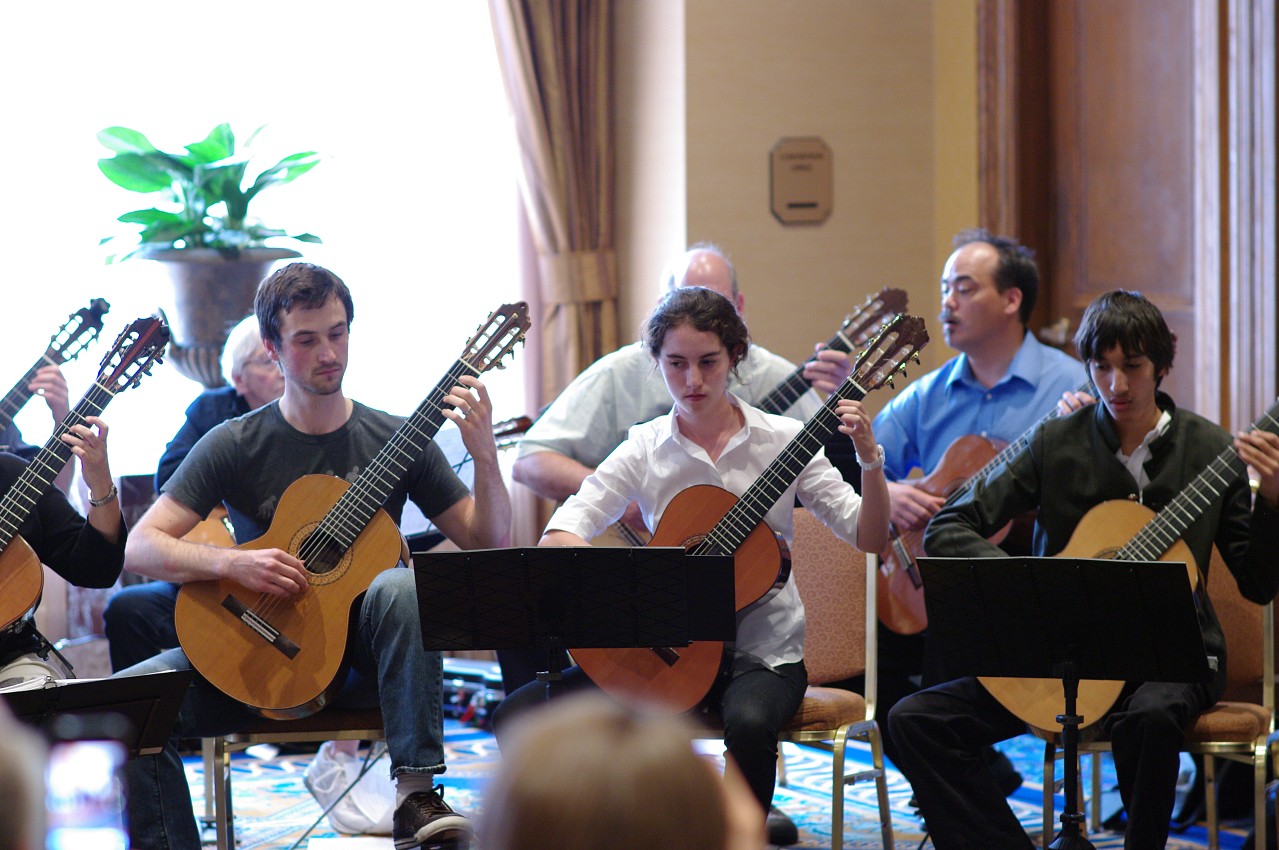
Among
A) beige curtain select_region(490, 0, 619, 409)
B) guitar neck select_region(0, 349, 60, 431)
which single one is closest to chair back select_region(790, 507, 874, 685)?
guitar neck select_region(0, 349, 60, 431)

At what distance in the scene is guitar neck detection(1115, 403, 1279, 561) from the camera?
311cm

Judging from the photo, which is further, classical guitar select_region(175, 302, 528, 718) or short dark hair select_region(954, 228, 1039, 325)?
short dark hair select_region(954, 228, 1039, 325)

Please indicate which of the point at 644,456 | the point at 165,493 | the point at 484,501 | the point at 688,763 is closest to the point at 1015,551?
the point at 644,456

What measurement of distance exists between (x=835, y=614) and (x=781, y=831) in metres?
0.69

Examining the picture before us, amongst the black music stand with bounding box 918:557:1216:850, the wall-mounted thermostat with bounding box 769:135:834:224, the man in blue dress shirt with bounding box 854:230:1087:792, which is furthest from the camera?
the wall-mounted thermostat with bounding box 769:135:834:224

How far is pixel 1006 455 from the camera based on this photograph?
3.61m

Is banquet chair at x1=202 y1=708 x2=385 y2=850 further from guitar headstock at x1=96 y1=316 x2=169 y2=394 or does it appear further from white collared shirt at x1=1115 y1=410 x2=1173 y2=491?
white collared shirt at x1=1115 y1=410 x2=1173 y2=491

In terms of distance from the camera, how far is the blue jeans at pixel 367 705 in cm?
299

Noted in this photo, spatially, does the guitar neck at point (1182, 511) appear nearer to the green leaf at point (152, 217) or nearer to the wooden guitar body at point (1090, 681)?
the wooden guitar body at point (1090, 681)

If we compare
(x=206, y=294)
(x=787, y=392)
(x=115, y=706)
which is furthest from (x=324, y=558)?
(x=206, y=294)

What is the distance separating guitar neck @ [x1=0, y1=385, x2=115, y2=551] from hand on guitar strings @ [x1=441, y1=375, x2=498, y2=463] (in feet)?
2.59

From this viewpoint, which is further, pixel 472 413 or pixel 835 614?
pixel 835 614

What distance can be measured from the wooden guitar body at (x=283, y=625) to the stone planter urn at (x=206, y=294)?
5.95 ft

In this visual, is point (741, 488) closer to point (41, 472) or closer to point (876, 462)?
point (876, 462)
